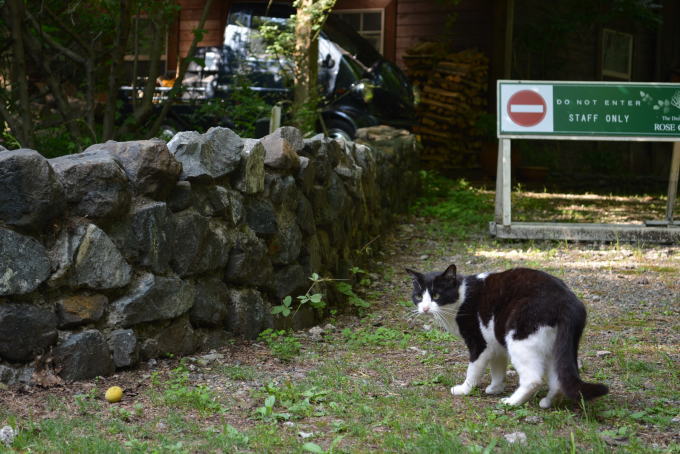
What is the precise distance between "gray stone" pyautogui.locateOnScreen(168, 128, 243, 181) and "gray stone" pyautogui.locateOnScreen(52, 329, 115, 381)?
114 cm

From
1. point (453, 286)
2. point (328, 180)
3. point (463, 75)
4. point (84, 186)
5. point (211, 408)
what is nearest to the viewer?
point (211, 408)

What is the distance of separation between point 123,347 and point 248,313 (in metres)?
1.12

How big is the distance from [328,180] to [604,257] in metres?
3.28

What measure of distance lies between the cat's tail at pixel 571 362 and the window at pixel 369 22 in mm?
12882

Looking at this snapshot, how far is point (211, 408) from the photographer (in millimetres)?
3547

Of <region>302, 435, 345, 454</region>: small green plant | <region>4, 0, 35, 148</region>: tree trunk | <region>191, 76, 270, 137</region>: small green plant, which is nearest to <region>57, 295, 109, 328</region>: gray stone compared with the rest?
<region>302, 435, 345, 454</region>: small green plant

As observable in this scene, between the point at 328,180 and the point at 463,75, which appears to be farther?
the point at 463,75

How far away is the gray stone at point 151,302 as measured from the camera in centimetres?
392

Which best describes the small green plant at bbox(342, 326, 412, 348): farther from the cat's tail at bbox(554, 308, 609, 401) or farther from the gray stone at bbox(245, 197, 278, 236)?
the cat's tail at bbox(554, 308, 609, 401)

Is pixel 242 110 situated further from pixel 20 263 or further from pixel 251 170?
pixel 20 263

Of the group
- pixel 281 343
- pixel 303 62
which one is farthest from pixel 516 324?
pixel 303 62

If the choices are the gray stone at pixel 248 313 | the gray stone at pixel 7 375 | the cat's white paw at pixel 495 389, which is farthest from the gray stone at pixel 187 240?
the cat's white paw at pixel 495 389

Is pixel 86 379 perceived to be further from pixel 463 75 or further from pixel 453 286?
pixel 463 75

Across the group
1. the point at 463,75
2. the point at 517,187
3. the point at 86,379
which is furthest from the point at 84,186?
the point at 463,75
